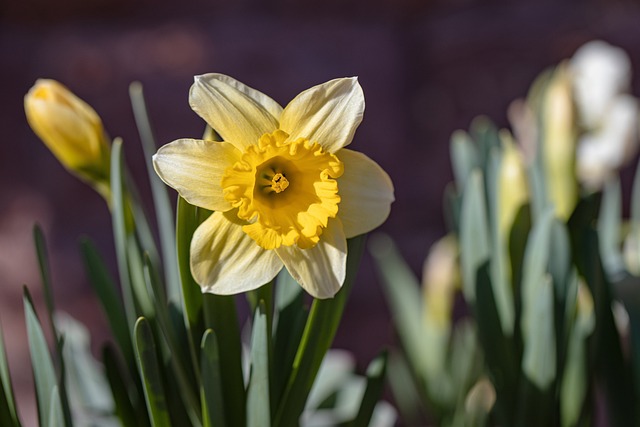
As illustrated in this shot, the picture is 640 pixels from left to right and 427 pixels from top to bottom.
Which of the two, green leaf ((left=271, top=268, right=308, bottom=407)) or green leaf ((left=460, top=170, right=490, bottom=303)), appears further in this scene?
green leaf ((left=460, top=170, right=490, bottom=303))

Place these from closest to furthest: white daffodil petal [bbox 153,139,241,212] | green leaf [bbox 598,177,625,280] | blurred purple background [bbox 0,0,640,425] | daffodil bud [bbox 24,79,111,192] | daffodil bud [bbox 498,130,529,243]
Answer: white daffodil petal [bbox 153,139,241,212] → daffodil bud [bbox 24,79,111,192] → daffodil bud [bbox 498,130,529,243] → green leaf [bbox 598,177,625,280] → blurred purple background [bbox 0,0,640,425]

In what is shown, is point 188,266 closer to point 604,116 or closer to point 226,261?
point 226,261

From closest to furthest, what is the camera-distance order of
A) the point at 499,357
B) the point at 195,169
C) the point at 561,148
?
1. the point at 195,169
2. the point at 499,357
3. the point at 561,148

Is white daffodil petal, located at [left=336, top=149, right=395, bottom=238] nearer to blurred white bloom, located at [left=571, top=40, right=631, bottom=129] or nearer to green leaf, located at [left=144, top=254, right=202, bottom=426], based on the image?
green leaf, located at [left=144, top=254, right=202, bottom=426]

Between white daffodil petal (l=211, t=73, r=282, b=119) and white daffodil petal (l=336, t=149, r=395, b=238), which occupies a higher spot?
white daffodil petal (l=211, t=73, r=282, b=119)

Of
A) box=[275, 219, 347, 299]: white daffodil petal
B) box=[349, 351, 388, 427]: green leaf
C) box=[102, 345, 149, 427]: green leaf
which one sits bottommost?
box=[349, 351, 388, 427]: green leaf

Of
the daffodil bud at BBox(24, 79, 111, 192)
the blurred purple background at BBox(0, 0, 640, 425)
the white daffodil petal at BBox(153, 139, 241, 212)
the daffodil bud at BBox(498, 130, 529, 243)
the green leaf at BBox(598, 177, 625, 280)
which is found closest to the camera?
the white daffodil petal at BBox(153, 139, 241, 212)

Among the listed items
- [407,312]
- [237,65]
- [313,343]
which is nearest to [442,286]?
[407,312]

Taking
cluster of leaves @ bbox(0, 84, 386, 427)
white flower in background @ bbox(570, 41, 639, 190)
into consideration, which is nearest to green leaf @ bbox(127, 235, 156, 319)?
cluster of leaves @ bbox(0, 84, 386, 427)
